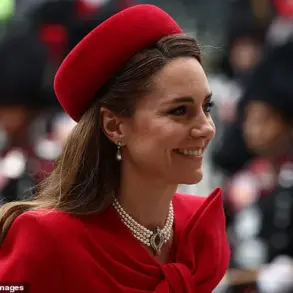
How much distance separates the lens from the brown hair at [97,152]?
7.25ft

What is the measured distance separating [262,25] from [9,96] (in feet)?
8.19

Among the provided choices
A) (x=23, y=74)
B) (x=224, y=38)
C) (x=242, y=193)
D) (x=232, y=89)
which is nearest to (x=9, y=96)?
(x=23, y=74)

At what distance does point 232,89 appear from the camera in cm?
630

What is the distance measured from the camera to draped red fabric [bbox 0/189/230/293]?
7.11 feet

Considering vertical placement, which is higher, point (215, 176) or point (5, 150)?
point (5, 150)

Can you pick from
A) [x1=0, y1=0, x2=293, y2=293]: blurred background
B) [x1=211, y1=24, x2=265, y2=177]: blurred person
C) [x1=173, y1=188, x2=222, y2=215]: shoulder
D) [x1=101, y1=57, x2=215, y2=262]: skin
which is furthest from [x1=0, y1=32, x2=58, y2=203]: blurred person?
[x1=101, y1=57, x2=215, y2=262]: skin

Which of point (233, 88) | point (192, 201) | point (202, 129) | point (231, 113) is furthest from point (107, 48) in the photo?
point (233, 88)

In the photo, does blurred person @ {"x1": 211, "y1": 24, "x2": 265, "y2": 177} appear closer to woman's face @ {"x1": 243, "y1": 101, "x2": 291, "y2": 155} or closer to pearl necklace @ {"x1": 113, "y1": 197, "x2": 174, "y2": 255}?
woman's face @ {"x1": 243, "y1": 101, "x2": 291, "y2": 155}

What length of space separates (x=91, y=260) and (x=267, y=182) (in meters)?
2.56

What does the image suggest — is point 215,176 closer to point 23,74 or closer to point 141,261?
point 23,74

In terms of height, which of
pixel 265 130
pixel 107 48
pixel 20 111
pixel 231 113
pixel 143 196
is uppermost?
pixel 107 48

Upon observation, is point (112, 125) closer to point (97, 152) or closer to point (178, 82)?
point (97, 152)

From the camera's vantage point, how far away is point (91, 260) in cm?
219

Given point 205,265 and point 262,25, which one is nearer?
point 205,265
